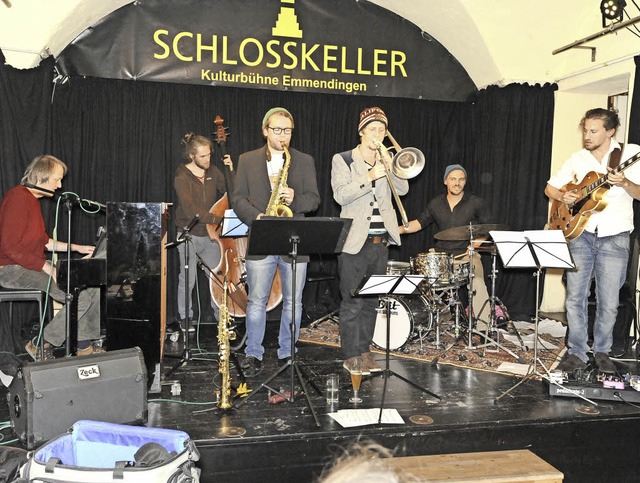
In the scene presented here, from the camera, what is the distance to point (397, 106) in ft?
26.4

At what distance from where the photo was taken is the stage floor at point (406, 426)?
368 cm

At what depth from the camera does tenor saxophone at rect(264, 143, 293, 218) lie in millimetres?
4598

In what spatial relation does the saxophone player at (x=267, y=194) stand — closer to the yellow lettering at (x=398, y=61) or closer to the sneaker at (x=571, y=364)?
the sneaker at (x=571, y=364)

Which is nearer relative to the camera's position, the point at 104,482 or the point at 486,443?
the point at 104,482

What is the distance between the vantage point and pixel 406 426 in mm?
3896

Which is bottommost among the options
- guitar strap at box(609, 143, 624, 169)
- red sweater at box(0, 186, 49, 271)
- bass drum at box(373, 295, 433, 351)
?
bass drum at box(373, 295, 433, 351)

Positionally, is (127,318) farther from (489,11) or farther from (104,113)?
(489,11)

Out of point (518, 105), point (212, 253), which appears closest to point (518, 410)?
point (212, 253)

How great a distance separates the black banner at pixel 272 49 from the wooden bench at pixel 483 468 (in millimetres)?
5199

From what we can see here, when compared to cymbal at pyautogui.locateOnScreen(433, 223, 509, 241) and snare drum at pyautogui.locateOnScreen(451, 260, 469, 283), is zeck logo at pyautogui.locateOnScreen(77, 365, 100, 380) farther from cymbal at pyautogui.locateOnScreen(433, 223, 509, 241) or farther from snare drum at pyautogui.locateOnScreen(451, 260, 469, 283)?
cymbal at pyautogui.locateOnScreen(433, 223, 509, 241)

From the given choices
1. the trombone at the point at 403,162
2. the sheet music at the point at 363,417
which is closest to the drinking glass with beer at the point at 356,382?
the sheet music at the point at 363,417

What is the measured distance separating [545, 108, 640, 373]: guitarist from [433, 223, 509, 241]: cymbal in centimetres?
87

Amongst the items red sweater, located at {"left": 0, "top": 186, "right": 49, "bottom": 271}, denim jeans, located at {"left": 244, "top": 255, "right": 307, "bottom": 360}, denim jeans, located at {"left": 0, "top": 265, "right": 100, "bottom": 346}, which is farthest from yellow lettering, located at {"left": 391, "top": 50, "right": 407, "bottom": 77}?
red sweater, located at {"left": 0, "top": 186, "right": 49, "bottom": 271}

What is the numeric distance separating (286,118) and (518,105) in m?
4.30
